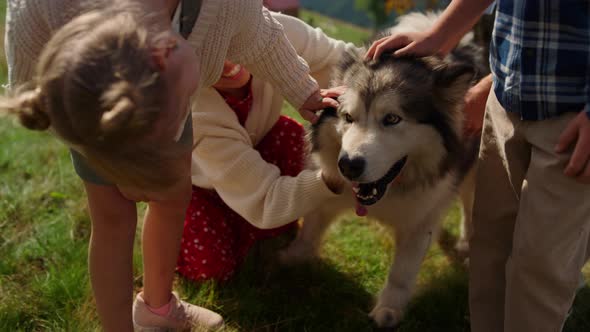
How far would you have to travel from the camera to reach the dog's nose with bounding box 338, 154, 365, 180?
5.74ft

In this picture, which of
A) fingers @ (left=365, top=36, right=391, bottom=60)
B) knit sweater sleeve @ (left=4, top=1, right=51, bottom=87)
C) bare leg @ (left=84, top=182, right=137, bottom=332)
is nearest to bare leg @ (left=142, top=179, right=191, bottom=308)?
bare leg @ (left=84, top=182, right=137, bottom=332)

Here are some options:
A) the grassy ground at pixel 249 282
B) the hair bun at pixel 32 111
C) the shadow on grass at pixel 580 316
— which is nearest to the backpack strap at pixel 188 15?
the hair bun at pixel 32 111

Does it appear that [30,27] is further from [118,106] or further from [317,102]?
[317,102]

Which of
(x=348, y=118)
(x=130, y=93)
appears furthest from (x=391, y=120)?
(x=130, y=93)

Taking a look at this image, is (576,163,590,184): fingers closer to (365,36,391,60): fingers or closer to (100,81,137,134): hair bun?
(365,36,391,60): fingers

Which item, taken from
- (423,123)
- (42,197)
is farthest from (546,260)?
(42,197)

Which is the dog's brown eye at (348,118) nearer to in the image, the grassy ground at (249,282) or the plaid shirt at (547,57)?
the plaid shirt at (547,57)

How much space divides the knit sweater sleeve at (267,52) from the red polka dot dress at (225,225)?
0.59 meters

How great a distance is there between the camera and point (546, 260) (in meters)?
1.50

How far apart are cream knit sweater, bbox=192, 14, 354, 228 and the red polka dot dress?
0.20 metres

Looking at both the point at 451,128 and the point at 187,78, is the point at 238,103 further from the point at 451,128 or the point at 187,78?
the point at 187,78

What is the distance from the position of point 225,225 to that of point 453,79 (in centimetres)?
116

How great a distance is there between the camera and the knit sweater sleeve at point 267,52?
1559 mm

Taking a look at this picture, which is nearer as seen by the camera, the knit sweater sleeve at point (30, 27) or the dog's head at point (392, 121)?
the knit sweater sleeve at point (30, 27)
